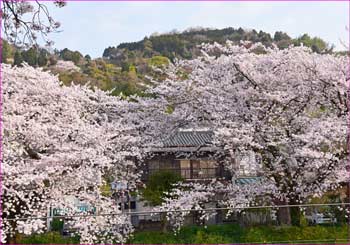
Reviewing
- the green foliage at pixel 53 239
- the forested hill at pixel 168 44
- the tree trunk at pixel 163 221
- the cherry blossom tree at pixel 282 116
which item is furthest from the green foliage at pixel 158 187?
the forested hill at pixel 168 44

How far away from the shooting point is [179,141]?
1402 cm

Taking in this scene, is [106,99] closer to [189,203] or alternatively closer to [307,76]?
[189,203]

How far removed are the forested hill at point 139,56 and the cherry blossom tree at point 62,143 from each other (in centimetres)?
146

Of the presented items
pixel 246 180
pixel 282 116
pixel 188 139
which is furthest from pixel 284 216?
pixel 188 139

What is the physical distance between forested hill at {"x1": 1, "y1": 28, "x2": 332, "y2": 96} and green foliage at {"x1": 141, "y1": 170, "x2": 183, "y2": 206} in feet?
12.8

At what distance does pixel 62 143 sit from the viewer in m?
9.74

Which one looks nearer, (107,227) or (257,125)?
(107,227)

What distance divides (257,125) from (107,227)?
443 cm

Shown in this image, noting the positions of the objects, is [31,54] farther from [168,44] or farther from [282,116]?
[168,44]

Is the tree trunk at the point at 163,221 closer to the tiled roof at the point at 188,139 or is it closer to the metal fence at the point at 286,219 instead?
the metal fence at the point at 286,219

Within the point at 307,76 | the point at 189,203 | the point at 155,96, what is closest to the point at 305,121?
the point at 307,76

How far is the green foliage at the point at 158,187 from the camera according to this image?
1134cm

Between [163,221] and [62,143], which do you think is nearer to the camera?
[163,221]

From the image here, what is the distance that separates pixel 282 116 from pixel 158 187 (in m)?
3.77
